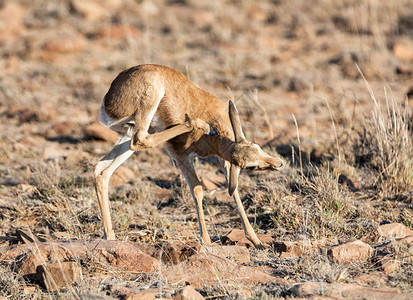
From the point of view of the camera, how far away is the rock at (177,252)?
5.55m

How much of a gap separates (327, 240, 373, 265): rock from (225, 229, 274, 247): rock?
977mm

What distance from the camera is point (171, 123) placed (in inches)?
262

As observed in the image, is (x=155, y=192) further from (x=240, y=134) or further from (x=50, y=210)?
(x=240, y=134)

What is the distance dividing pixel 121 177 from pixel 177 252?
3.21m

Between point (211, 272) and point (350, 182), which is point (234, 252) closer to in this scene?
point (211, 272)

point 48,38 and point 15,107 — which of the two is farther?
point 48,38

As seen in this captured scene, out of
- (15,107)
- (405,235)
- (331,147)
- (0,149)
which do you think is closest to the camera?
(405,235)

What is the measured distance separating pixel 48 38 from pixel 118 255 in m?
13.4

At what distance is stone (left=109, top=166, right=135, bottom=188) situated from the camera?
8492 millimetres

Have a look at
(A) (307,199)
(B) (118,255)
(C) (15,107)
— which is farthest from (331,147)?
(C) (15,107)

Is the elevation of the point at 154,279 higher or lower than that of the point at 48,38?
lower

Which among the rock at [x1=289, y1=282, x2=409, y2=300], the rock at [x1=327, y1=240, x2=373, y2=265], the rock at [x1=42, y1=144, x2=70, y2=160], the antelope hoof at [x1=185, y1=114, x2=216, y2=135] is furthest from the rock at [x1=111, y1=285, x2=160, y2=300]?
the rock at [x1=42, y1=144, x2=70, y2=160]

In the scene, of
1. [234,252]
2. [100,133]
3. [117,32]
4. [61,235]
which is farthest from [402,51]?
[61,235]

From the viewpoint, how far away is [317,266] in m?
5.33
